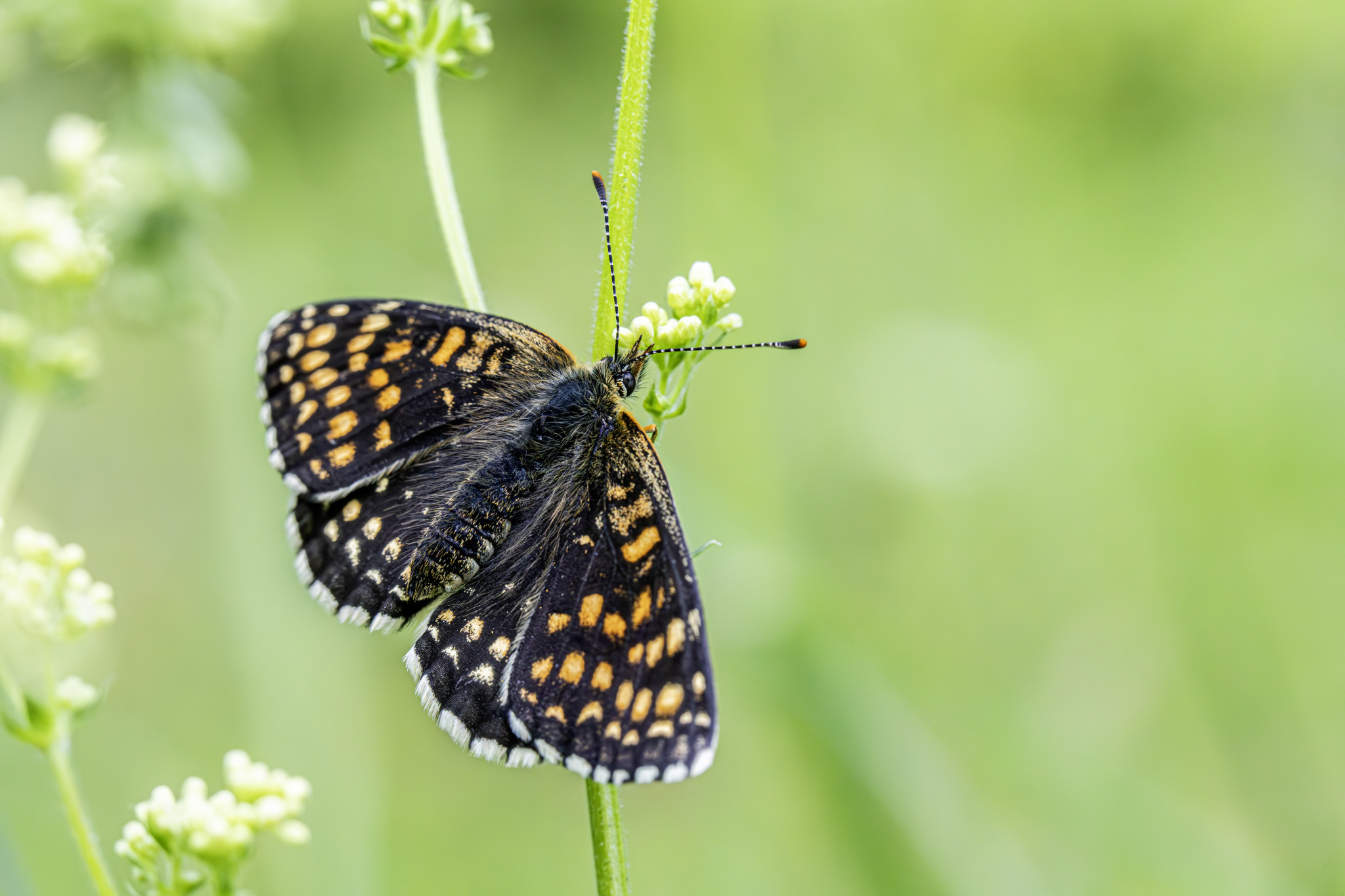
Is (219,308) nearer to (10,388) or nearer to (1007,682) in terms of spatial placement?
(10,388)

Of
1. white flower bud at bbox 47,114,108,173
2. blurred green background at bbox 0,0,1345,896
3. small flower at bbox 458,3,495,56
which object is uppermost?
small flower at bbox 458,3,495,56

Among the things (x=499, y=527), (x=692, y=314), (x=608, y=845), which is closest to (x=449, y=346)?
(x=499, y=527)

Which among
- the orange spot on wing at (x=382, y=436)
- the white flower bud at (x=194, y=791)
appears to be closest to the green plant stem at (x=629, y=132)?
the orange spot on wing at (x=382, y=436)

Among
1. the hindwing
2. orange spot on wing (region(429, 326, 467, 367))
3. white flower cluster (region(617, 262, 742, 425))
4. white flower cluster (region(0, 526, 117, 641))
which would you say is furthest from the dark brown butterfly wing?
white flower cluster (region(0, 526, 117, 641))

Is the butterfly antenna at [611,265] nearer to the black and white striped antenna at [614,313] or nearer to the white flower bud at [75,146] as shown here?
the black and white striped antenna at [614,313]

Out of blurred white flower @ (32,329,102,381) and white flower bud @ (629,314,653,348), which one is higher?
blurred white flower @ (32,329,102,381)

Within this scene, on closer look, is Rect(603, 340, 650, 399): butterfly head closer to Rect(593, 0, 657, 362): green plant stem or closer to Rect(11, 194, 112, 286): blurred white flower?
Rect(593, 0, 657, 362): green plant stem

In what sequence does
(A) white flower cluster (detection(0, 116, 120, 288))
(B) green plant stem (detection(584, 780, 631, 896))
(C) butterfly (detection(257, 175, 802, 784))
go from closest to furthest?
(B) green plant stem (detection(584, 780, 631, 896)) → (A) white flower cluster (detection(0, 116, 120, 288)) → (C) butterfly (detection(257, 175, 802, 784))

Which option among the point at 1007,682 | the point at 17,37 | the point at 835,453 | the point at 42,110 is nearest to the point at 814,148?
the point at 835,453
